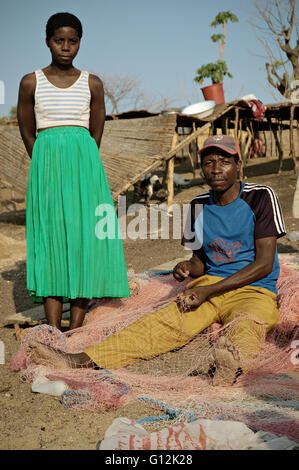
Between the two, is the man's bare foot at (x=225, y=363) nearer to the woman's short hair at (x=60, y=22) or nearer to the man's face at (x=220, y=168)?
the man's face at (x=220, y=168)

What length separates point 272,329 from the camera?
2.91 m

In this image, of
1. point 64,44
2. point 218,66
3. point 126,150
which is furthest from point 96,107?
point 218,66

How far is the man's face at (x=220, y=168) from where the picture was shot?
292 cm

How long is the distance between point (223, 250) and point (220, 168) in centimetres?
51

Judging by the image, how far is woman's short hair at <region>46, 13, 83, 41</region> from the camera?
114 inches

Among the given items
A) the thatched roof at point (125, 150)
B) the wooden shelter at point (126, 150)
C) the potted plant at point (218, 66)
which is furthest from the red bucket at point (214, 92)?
the potted plant at point (218, 66)

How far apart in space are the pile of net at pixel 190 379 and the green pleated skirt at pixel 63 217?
350 mm

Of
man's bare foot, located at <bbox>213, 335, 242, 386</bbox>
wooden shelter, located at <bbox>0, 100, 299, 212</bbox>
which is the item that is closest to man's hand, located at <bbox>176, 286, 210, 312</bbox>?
man's bare foot, located at <bbox>213, 335, 242, 386</bbox>

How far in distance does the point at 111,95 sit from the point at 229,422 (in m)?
33.5

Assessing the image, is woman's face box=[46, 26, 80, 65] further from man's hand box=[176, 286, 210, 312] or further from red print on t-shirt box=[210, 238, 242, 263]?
man's hand box=[176, 286, 210, 312]

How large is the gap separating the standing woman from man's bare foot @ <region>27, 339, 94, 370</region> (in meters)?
0.52

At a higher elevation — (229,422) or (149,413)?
(229,422)
